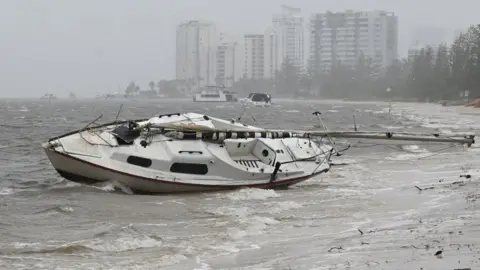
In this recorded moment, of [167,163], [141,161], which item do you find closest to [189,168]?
[167,163]

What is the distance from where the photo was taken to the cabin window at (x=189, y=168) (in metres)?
24.0

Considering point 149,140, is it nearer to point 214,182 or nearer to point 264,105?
point 214,182

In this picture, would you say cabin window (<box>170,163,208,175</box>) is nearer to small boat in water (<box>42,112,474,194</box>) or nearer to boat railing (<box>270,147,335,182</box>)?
small boat in water (<box>42,112,474,194</box>)

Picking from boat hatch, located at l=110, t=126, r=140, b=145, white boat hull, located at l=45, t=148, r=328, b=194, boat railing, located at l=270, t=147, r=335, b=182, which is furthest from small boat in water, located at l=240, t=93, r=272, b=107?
white boat hull, located at l=45, t=148, r=328, b=194

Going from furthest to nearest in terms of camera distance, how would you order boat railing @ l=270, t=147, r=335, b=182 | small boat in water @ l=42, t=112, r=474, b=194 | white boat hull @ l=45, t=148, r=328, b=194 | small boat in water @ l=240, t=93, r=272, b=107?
small boat in water @ l=240, t=93, r=272, b=107 < boat railing @ l=270, t=147, r=335, b=182 < small boat in water @ l=42, t=112, r=474, b=194 < white boat hull @ l=45, t=148, r=328, b=194

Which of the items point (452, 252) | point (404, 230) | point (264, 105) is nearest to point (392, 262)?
point (452, 252)

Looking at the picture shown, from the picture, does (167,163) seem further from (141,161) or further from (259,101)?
(259,101)

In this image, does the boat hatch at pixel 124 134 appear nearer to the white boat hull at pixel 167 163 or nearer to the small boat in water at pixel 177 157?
the small boat in water at pixel 177 157

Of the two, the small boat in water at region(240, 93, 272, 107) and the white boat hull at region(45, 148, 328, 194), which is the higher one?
the white boat hull at region(45, 148, 328, 194)

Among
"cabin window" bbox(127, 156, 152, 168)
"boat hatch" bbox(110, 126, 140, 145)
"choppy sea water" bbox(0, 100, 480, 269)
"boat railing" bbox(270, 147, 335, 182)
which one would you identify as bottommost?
"choppy sea water" bbox(0, 100, 480, 269)

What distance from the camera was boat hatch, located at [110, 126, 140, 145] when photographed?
2398 centimetres

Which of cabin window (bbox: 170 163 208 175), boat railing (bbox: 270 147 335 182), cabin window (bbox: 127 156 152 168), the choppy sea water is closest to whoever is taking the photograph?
the choppy sea water

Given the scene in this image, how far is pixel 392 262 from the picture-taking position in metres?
12.6

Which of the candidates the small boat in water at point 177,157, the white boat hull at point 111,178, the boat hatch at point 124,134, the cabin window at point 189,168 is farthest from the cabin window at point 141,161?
the cabin window at point 189,168
